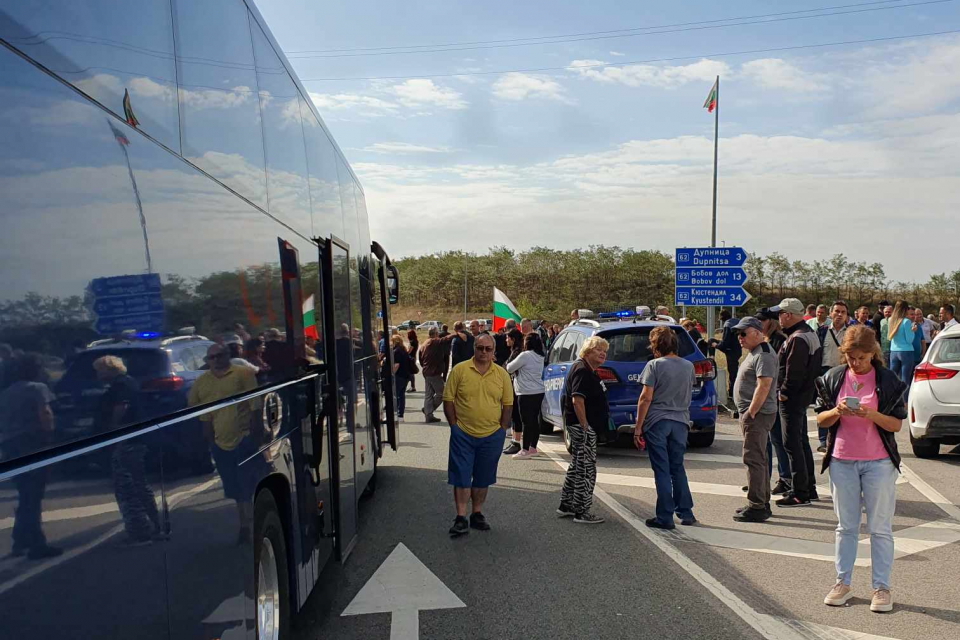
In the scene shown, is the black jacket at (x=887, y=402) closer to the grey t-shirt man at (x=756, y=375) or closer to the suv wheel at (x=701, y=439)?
the grey t-shirt man at (x=756, y=375)

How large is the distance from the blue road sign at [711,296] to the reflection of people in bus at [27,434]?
20.3m

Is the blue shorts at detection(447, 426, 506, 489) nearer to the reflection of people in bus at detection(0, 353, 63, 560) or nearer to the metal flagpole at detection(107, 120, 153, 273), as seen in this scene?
the metal flagpole at detection(107, 120, 153, 273)

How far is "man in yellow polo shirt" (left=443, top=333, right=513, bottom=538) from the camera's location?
8.09 m

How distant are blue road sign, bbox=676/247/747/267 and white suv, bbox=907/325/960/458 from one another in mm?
10016

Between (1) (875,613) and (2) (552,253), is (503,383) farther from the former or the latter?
(2) (552,253)

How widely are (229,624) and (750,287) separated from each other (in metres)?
73.0

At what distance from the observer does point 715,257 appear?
21922mm

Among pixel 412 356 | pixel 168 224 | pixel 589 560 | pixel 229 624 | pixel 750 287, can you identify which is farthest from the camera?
pixel 750 287

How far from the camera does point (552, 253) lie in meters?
87.4

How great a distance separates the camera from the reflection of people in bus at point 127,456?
2.56 m

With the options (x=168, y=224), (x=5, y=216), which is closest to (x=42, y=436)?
(x=5, y=216)

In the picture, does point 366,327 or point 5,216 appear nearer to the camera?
point 5,216

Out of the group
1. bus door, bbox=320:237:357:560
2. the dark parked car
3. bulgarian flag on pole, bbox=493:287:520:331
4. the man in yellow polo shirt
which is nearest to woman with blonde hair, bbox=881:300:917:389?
bulgarian flag on pole, bbox=493:287:520:331

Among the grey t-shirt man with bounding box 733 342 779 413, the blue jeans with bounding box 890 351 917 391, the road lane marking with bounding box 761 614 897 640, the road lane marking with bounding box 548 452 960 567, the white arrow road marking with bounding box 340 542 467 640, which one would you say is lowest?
the road lane marking with bounding box 548 452 960 567
